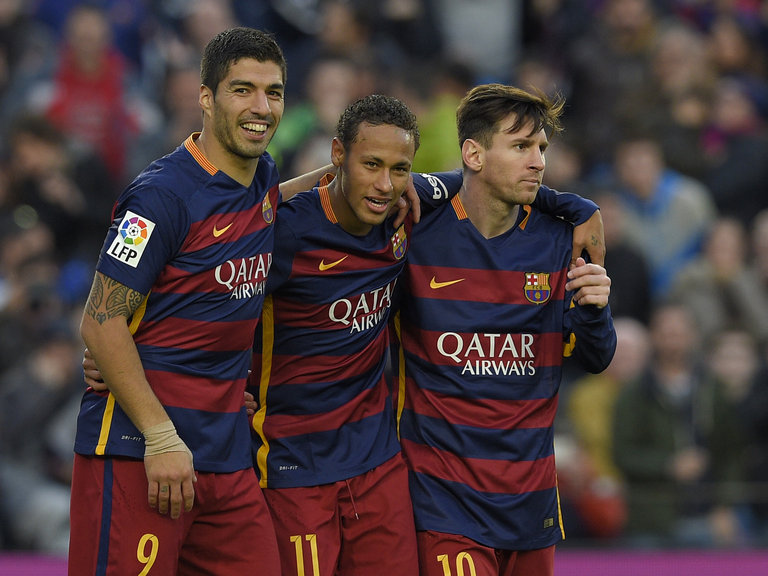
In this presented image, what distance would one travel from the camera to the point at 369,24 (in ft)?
34.5

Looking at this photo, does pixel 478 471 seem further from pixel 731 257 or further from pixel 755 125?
pixel 755 125

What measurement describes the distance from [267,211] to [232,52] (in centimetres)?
54

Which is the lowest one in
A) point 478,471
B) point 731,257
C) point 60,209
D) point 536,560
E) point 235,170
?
point 536,560

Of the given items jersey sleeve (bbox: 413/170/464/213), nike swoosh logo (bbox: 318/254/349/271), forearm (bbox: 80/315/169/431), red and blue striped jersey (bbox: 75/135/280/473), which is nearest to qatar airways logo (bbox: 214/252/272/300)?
red and blue striped jersey (bbox: 75/135/280/473)

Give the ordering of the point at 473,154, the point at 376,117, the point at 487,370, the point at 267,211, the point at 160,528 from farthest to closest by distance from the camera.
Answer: the point at 473,154 → the point at 487,370 → the point at 376,117 → the point at 267,211 → the point at 160,528

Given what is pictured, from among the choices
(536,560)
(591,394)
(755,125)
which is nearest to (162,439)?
(536,560)

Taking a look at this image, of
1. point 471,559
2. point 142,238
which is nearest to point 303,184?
point 142,238

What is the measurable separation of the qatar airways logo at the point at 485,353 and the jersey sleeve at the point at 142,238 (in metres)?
1.09

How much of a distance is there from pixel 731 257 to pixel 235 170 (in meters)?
5.34

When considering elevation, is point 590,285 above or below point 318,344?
above

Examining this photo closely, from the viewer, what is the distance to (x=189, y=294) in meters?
4.16

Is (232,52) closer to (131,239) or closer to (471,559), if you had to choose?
(131,239)

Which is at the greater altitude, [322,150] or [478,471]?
[322,150]

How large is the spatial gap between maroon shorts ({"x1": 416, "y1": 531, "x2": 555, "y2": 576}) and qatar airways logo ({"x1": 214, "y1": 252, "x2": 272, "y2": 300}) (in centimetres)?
109
